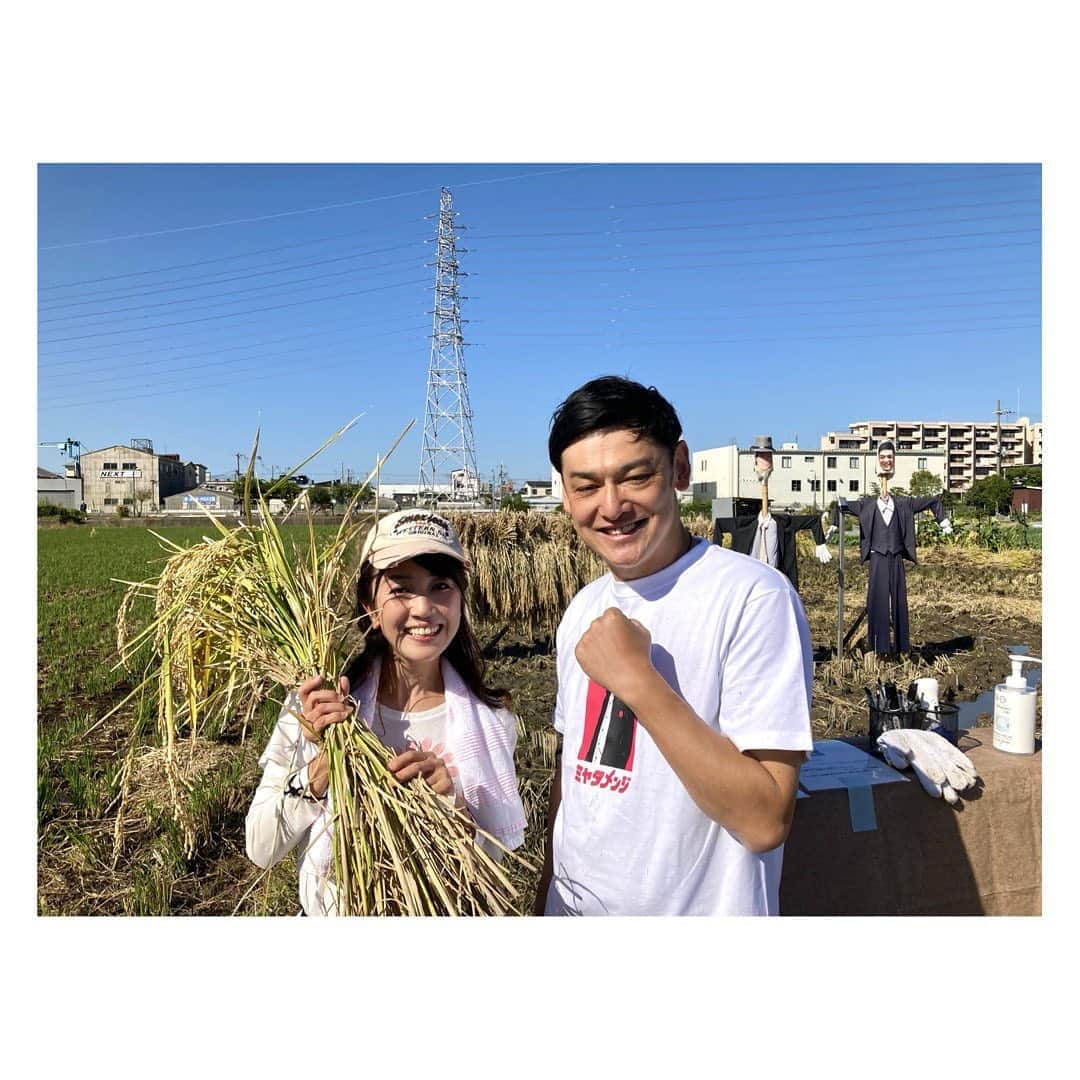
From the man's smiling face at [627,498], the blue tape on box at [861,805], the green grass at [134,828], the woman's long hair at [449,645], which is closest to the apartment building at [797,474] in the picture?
the man's smiling face at [627,498]

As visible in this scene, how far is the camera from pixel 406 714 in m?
1.43

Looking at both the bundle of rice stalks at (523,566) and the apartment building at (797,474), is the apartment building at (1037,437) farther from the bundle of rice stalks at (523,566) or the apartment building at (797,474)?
the bundle of rice stalks at (523,566)

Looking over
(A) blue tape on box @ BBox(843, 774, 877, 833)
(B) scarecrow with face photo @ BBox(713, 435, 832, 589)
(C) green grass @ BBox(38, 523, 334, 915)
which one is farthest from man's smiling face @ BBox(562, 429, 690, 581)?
(B) scarecrow with face photo @ BBox(713, 435, 832, 589)

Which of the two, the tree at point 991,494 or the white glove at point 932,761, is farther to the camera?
the tree at point 991,494

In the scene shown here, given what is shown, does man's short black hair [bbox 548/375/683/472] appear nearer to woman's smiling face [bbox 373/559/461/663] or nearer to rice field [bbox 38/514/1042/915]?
woman's smiling face [bbox 373/559/461/663]

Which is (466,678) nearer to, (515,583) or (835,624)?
(515,583)

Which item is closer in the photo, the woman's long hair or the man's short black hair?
the man's short black hair

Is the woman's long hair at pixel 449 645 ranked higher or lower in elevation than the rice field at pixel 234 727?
higher

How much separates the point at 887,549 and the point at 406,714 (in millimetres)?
4930

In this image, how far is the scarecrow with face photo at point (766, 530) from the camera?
4.95 metres

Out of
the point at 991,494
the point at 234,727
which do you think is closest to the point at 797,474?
the point at 991,494

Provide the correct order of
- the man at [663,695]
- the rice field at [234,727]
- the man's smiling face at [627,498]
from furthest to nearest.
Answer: the rice field at [234,727] → the man's smiling face at [627,498] → the man at [663,695]

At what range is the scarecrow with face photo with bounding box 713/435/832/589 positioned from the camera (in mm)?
4945

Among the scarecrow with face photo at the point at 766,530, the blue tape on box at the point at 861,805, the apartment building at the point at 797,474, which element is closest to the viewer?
the blue tape on box at the point at 861,805
